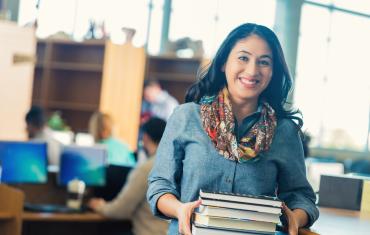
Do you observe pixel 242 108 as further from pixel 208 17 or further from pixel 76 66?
pixel 208 17

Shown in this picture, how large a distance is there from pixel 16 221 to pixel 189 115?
8.48ft

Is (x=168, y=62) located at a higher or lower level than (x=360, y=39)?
lower

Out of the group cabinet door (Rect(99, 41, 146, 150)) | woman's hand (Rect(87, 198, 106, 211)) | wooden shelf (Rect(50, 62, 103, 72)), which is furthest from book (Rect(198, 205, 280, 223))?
wooden shelf (Rect(50, 62, 103, 72))

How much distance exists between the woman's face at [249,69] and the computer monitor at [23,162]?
10.2ft

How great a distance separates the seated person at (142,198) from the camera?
4.37m

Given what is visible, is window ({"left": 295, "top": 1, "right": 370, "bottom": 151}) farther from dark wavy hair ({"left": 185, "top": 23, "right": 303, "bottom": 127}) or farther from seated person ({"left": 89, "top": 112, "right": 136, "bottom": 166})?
dark wavy hair ({"left": 185, "top": 23, "right": 303, "bottom": 127})

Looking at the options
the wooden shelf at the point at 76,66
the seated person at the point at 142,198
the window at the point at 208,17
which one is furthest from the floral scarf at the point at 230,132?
the window at the point at 208,17

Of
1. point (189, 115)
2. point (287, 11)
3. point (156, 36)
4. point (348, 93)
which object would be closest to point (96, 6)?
point (156, 36)

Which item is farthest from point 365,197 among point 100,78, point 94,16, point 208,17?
point 208,17

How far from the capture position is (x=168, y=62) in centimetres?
898

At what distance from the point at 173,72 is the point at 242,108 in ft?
23.4

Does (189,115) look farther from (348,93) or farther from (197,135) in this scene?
(348,93)

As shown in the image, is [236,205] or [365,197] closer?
[236,205]

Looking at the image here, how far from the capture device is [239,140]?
5.85ft
